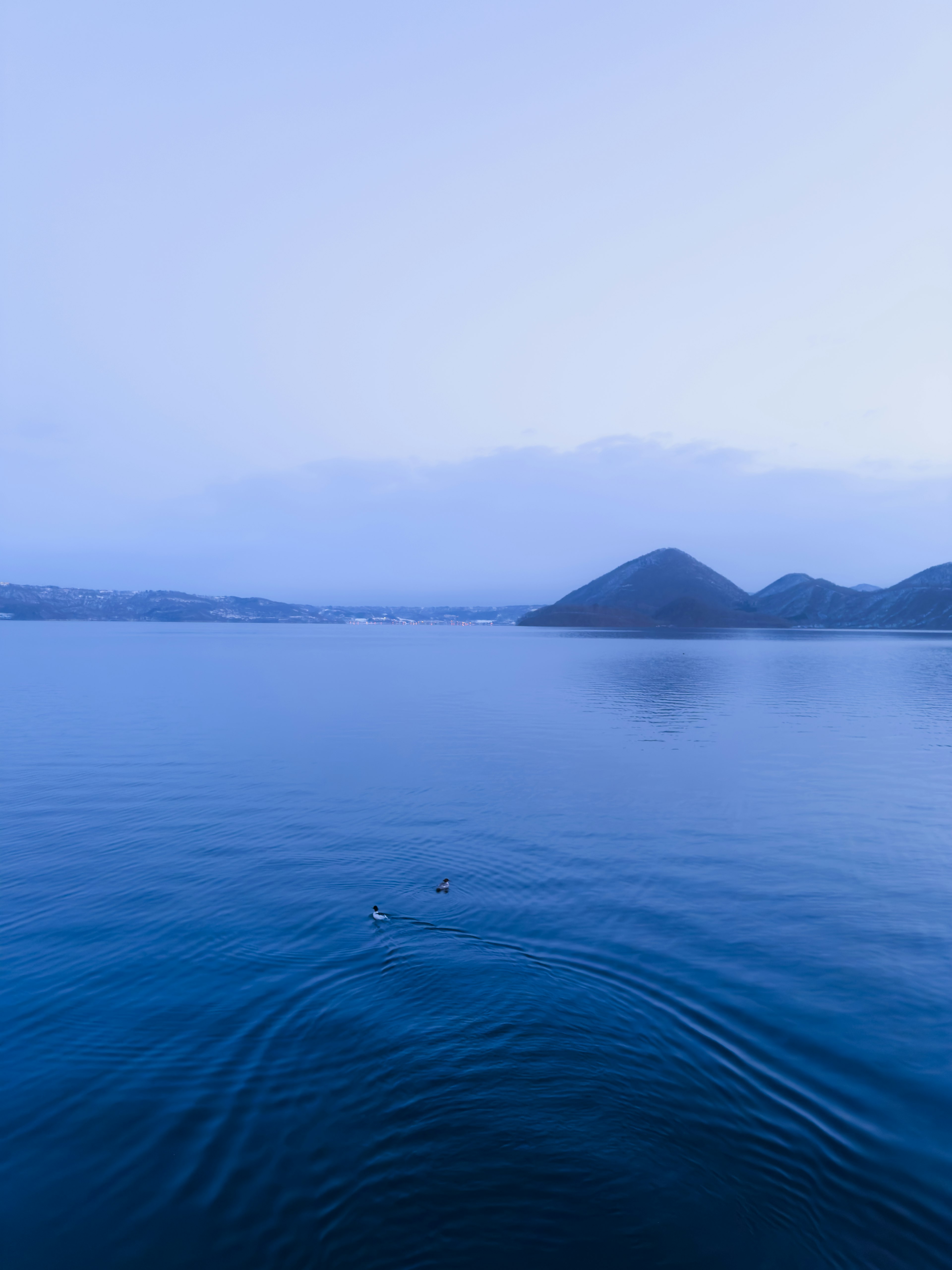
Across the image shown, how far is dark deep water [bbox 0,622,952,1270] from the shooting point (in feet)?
33.6

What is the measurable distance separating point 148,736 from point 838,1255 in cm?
5161

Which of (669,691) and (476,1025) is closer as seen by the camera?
(476,1025)

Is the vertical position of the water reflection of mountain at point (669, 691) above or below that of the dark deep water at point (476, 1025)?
above

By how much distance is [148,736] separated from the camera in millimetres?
52625

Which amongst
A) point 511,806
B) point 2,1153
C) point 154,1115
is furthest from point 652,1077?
point 511,806

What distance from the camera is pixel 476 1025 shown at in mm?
14508

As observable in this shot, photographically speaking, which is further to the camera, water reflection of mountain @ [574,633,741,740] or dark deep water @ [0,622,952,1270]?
water reflection of mountain @ [574,633,741,740]

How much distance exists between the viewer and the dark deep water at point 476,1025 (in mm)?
10227

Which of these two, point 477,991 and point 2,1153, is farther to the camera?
point 477,991

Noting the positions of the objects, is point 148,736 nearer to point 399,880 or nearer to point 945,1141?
point 399,880

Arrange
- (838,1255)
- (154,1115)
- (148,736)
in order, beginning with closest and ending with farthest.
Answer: (838,1255)
(154,1115)
(148,736)

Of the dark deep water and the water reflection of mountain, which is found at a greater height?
the water reflection of mountain

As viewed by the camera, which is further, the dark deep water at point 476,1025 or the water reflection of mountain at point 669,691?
the water reflection of mountain at point 669,691

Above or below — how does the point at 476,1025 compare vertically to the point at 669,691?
below
